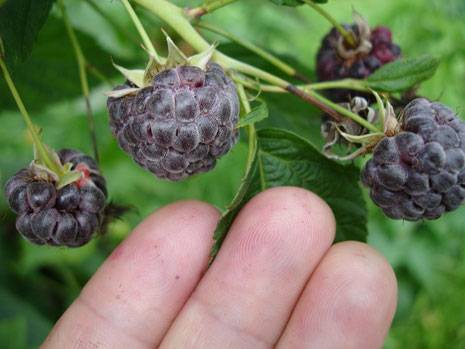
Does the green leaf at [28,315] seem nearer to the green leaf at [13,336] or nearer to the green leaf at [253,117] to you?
the green leaf at [13,336]

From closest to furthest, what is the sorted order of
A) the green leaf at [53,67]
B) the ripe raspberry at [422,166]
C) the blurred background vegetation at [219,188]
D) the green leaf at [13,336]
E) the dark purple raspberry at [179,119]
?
the dark purple raspberry at [179,119] → the ripe raspberry at [422,166] → the green leaf at [53,67] → the green leaf at [13,336] → the blurred background vegetation at [219,188]

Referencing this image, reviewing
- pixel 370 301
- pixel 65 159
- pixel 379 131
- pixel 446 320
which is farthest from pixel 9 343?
pixel 446 320

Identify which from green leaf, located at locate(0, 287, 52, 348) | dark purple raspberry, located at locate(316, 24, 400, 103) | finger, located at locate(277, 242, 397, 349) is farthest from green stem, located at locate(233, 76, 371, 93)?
green leaf, located at locate(0, 287, 52, 348)

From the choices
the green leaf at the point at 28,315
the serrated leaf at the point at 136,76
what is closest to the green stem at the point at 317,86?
the serrated leaf at the point at 136,76

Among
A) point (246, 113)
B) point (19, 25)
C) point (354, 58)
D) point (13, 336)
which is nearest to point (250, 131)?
point (246, 113)

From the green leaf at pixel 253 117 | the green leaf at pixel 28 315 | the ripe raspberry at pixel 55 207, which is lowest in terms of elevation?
the green leaf at pixel 28 315

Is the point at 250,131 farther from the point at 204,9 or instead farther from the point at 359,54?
the point at 359,54
